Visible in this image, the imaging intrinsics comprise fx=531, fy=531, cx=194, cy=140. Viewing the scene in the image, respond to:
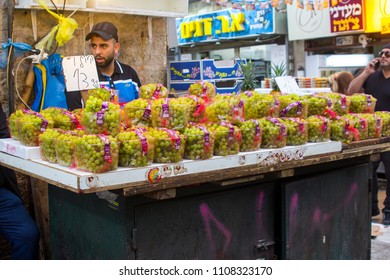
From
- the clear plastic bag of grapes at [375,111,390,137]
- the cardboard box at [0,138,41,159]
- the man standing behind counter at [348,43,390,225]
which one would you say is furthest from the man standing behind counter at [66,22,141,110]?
the man standing behind counter at [348,43,390,225]

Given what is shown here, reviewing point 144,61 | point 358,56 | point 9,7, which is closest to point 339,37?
point 358,56

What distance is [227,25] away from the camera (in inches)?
560

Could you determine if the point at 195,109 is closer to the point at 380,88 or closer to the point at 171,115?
the point at 171,115

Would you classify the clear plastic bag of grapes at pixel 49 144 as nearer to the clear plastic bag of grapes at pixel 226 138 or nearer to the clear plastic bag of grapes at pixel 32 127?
the clear plastic bag of grapes at pixel 32 127

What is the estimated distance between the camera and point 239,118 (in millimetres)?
3070

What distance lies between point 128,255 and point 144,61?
275 cm

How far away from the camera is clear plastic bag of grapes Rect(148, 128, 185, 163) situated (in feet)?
8.61

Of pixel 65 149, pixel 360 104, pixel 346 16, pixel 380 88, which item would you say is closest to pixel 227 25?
pixel 346 16

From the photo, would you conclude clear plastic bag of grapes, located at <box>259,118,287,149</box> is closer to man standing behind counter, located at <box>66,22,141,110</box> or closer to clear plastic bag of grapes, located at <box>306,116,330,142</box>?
clear plastic bag of grapes, located at <box>306,116,330,142</box>

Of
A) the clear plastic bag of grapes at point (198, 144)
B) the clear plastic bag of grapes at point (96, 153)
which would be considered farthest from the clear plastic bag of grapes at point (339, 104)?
the clear plastic bag of grapes at point (96, 153)

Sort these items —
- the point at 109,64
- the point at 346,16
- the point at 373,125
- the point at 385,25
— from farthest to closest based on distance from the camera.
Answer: the point at 346,16 → the point at 385,25 → the point at 109,64 → the point at 373,125

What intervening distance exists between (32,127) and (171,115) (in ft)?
2.49

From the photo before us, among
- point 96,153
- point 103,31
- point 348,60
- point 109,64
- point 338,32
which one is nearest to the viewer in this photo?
point 96,153
